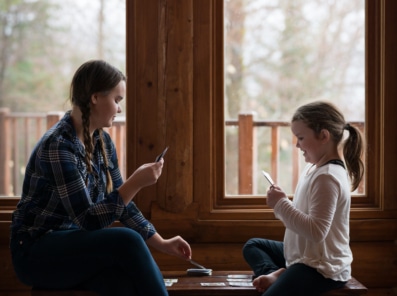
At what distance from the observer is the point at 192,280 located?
2365mm

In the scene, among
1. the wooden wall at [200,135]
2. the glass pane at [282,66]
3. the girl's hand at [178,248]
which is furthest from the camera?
the glass pane at [282,66]

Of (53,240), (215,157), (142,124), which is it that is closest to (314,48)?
(215,157)

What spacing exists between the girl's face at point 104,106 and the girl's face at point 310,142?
65cm

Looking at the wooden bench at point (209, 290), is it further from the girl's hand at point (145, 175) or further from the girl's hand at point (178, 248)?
the girl's hand at point (145, 175)

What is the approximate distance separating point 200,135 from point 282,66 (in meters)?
0.56

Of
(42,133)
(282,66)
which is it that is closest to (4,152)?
(42,133)

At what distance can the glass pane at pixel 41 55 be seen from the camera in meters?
3.06

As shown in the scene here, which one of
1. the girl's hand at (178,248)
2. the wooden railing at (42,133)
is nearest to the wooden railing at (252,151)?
the wooden railing at (42,133)

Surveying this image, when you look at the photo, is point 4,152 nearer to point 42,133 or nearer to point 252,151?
point 42,133

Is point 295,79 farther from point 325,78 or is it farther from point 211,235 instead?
point 211,235

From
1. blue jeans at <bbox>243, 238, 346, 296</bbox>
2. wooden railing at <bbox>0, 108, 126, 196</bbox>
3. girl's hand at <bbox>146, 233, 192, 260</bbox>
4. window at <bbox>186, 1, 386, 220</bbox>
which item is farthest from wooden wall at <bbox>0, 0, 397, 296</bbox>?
blue jeans at <bbox>243, 238, 346, 296</bbox>

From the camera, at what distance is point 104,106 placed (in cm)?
225

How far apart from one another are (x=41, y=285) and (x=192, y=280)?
0.55 meters

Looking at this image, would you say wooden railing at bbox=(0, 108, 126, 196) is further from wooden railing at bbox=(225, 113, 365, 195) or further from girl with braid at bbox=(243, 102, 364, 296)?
A: girl with braid at bbox=(243, 102, 364, 296)
